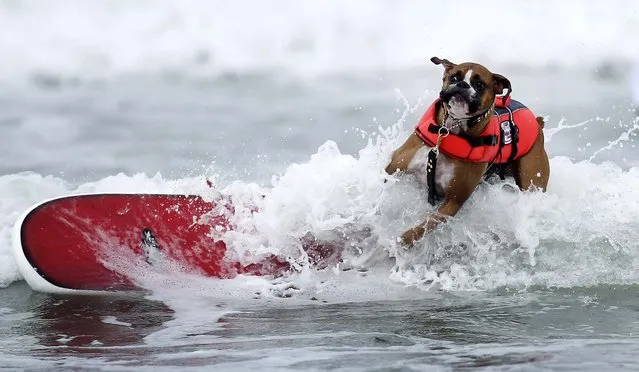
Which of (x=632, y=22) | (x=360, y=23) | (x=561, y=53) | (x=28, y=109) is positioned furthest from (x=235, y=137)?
(x=632, y=22)

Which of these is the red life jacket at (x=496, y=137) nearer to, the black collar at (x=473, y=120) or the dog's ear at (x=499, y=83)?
the black collar at (x=473, y=120)

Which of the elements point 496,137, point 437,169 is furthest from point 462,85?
point 437,169

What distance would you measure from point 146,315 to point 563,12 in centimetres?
1074

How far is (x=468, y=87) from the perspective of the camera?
4984mm

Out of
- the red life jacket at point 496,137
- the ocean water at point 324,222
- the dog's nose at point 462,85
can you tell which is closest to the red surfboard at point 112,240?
the ocean water at point 324,222

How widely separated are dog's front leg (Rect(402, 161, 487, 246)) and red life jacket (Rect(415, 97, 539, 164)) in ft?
0.21

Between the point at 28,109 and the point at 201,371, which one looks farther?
the point at 28,109

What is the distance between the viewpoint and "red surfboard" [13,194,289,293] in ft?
18.4

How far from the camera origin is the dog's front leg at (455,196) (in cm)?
541

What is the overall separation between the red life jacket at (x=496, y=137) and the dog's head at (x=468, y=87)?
0.78 feet

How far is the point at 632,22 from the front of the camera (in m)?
Result: 13.9

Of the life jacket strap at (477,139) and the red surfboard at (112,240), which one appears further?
the red surfboard at (112,240)

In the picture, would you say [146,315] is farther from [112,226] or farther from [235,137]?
[235,137]

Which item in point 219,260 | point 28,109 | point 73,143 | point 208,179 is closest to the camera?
point 219,260
